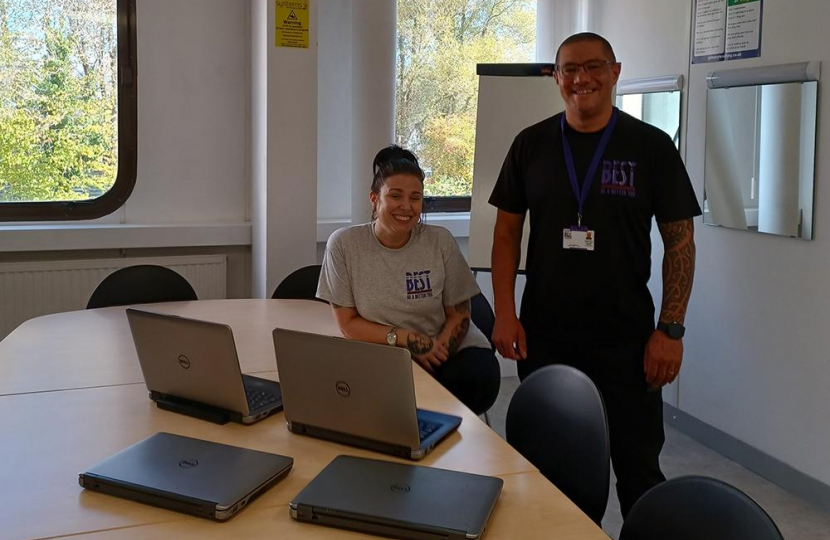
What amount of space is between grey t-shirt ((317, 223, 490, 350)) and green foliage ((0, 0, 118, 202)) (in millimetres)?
2179

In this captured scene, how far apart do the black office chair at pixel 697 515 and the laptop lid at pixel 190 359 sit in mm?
990

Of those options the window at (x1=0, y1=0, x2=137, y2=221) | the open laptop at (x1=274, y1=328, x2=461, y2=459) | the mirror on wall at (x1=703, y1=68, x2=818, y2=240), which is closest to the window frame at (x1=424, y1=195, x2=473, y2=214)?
the mirror on wall at (x1=703, y1=68, x2=818, y2=240)

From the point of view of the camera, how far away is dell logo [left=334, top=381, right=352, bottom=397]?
1801mm

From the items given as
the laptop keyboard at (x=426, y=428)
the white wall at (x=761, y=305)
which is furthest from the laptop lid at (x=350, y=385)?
the white wall at (x=761, y=305)

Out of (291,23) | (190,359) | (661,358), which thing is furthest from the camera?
(291,23)

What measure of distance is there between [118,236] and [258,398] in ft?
8.41

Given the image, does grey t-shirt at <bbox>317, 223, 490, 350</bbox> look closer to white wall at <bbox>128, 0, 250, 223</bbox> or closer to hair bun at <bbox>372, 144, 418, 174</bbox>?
hair bun at <bbox>372, 144, 418, 174</bbox>

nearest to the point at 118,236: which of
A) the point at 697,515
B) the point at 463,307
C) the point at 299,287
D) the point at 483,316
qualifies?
the point at 299,287

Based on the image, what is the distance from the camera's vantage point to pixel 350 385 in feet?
5.88

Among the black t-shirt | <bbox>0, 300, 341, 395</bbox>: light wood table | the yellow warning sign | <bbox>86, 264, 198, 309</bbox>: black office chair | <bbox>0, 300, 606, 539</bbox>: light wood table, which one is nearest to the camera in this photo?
<bbox>0, 300, 606, 539</bbox>: light wood table

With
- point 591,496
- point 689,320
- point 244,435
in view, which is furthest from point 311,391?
point 689,320

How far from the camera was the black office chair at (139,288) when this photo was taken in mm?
3580

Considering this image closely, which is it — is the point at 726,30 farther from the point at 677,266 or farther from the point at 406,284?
Result: the point at 406,284

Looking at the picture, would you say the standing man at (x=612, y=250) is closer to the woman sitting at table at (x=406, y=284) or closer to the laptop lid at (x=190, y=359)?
the woman sitting at table at (x=406, y=284)
